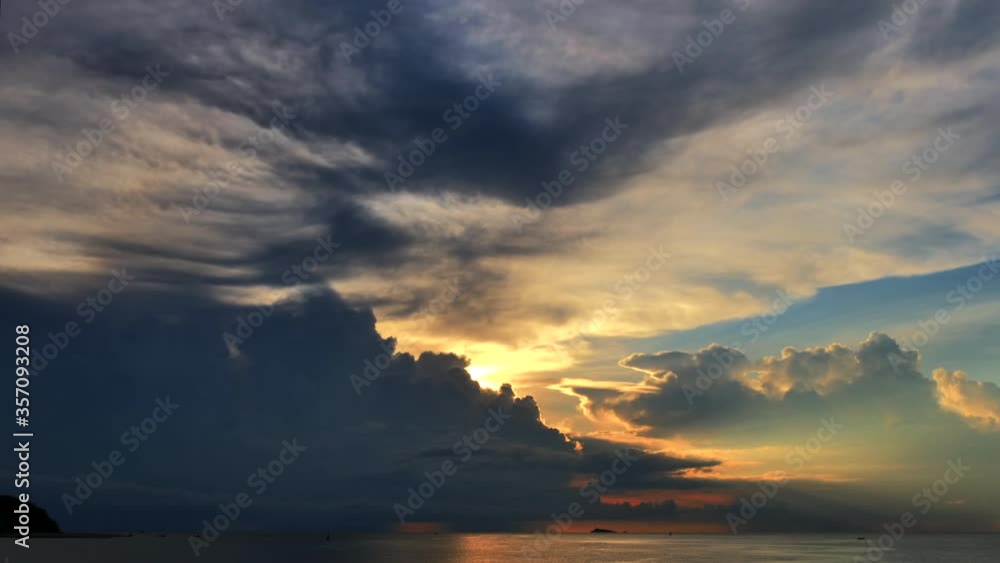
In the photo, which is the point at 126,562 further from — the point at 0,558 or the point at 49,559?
the point at 0,558

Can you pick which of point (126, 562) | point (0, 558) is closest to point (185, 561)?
point (126, 562)

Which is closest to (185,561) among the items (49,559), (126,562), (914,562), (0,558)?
(126,562)

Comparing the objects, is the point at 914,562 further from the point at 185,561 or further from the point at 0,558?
the point at 0,558

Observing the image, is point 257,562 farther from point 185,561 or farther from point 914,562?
point 914,562

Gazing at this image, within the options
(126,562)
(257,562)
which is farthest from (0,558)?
(257,562)

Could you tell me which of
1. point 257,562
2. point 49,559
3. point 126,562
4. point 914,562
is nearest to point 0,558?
point 49,559

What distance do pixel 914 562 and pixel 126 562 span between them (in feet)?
646

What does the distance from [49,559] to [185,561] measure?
99.3ft

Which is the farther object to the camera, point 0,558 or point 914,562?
point 914,562

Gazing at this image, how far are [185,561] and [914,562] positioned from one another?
7312 inches

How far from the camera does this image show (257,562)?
19125 cm

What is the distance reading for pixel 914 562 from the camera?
19938 centimetres

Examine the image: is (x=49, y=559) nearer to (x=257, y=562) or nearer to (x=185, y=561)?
(x=185, y=561)

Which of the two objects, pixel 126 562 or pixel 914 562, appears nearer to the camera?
pixel 126 562
